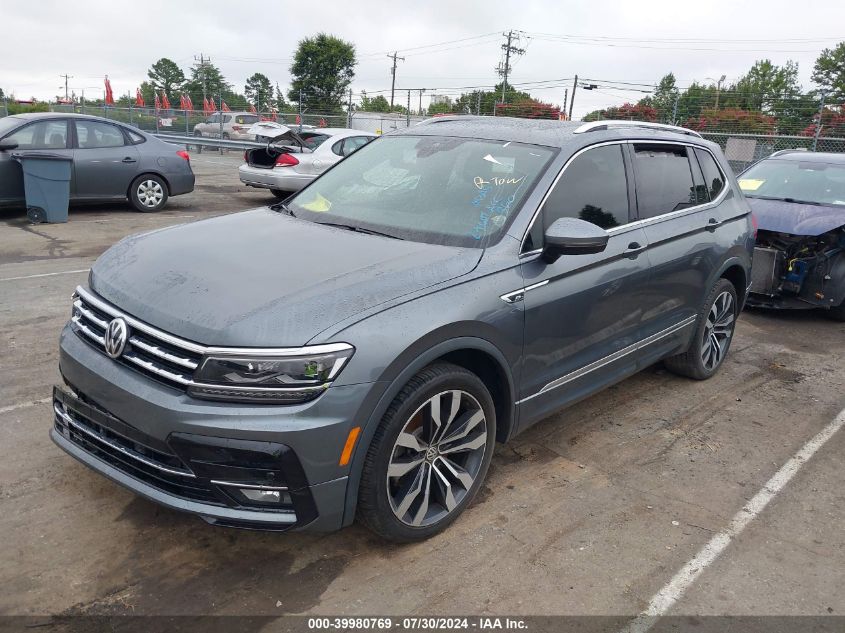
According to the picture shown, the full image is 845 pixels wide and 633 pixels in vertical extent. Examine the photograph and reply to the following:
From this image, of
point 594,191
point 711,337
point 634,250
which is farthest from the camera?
point 711,337

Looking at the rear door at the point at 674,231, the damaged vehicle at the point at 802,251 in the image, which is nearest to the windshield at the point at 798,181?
the damaged vehicle at the point at 802,251

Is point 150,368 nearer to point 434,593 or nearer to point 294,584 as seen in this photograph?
point 294,584

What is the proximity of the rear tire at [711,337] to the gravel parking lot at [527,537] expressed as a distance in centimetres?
38

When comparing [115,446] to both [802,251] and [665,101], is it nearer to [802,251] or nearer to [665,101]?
[802,251]

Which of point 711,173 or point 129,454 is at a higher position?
point 711,173

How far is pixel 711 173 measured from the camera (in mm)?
5105

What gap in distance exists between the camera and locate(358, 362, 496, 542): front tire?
2783mm

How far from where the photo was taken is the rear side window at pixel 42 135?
32.1 ft

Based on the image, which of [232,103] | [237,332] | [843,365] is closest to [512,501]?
[237,332]

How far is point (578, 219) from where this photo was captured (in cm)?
350

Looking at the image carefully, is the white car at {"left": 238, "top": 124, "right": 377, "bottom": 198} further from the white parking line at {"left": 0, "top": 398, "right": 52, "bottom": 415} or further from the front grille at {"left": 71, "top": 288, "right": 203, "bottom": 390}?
the front grille at {"left": 71, "top": 288, "right": 203, "bottom": 390}

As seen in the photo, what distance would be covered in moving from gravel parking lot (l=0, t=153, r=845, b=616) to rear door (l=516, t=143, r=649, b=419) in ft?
1.67

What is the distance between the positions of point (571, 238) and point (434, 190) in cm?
86

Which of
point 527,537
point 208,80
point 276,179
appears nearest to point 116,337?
point 527,537
